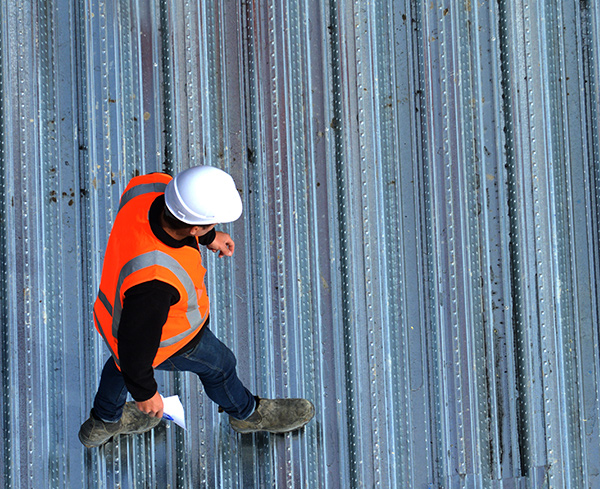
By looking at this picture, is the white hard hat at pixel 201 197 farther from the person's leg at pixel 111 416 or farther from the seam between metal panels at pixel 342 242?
the seam between metal panels at pixel 342 242

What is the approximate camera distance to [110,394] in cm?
173

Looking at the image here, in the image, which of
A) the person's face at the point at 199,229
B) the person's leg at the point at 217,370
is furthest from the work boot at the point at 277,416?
the person's face at the point at 199,229

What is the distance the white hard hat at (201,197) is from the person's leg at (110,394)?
0.71 metres

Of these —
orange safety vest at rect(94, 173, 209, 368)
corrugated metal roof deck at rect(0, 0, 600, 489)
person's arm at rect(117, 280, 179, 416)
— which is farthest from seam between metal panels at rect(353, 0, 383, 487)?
person's arm at rect(117, 280, 179, 416)

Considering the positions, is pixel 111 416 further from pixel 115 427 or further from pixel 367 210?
pixel 367 210

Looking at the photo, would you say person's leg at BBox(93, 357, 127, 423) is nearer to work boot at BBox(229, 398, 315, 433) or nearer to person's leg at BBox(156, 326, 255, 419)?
person's leg at BBox(156, 326, 255, 419)

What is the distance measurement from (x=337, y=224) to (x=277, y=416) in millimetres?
843

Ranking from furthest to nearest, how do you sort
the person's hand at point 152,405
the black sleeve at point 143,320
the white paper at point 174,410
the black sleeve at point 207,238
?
the white paper at point 174,410
the black sleeve at point 207,238
the person's hand at point 152,405
the black sleeve at point 143,320

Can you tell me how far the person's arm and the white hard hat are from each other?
201 millimetres

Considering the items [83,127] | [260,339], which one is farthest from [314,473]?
[83,127]

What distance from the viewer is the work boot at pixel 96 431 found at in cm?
186

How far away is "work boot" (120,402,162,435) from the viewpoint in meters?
1.94

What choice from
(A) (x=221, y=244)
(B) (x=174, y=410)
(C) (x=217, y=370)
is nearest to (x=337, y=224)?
(A) (x=221, y=244)

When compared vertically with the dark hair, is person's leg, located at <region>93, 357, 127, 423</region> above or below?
below
